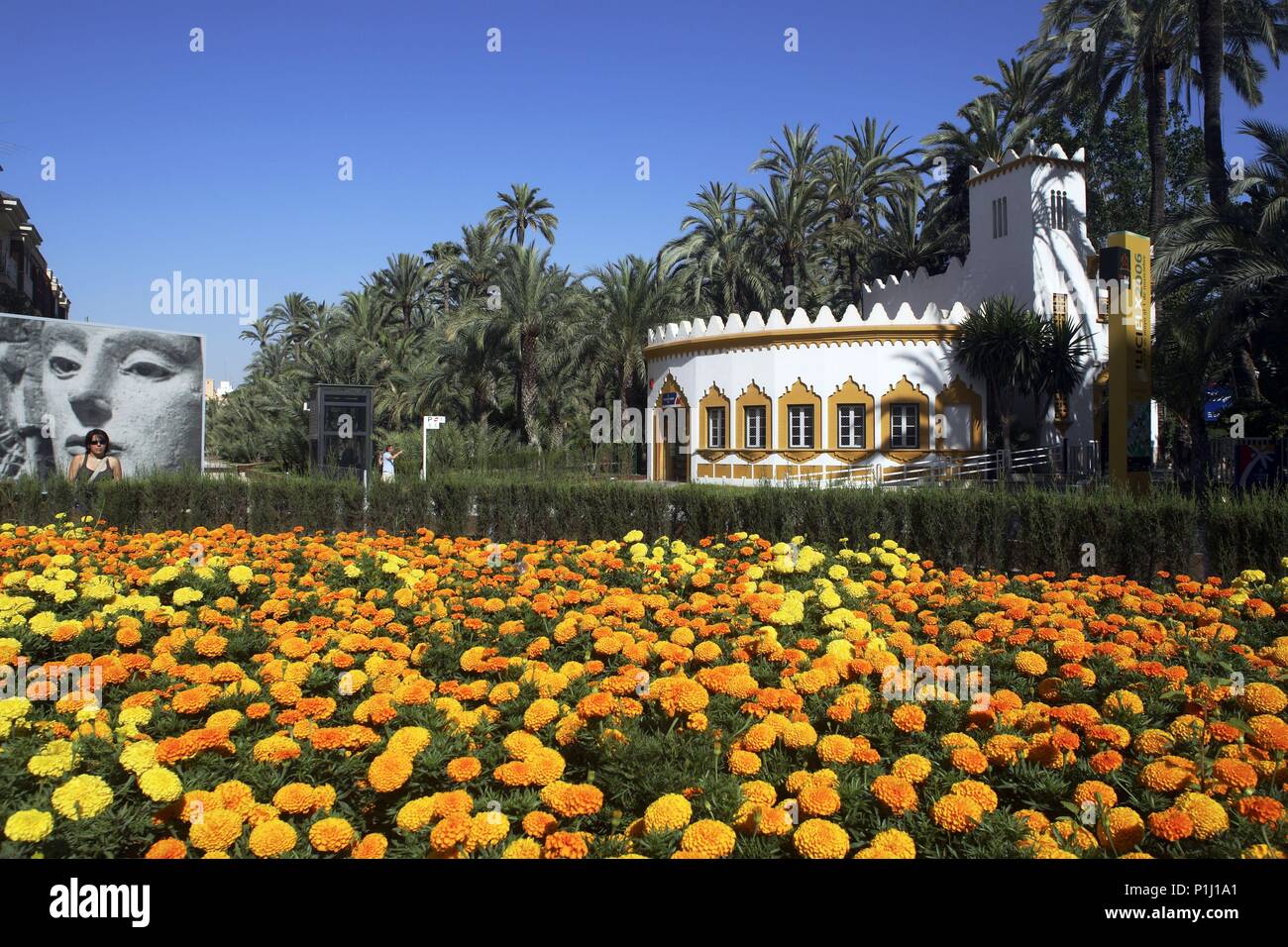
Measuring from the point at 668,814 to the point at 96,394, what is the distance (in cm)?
2283

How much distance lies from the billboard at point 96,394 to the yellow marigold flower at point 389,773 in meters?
18.4

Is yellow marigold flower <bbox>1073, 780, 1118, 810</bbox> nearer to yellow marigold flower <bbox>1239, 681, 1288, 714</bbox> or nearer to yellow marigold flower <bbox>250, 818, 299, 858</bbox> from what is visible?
yellow marigold flower <bbox>1239, 681, 1288, 714</bbox>

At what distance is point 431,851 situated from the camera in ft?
8.31

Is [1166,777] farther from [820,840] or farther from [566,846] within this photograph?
[566,846]

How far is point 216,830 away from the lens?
2543 mm

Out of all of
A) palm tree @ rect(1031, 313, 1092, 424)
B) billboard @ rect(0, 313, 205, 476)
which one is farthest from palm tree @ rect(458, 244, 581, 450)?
palm tree @ rect(1031, 313, 1092, 424)

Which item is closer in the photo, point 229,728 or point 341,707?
point 229,728

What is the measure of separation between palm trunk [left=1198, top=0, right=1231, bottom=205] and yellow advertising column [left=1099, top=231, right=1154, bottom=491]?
806 centimetres

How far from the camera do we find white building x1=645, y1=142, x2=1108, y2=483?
25359mm

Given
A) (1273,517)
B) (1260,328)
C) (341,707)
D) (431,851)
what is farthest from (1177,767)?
(1260,328)

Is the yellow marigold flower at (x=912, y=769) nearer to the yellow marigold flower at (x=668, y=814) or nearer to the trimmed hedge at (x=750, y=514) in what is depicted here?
the yellow marigold flower at (x=668, y=814)

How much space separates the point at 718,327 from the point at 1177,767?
24934 mm

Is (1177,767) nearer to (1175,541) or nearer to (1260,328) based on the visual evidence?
(1175,541)

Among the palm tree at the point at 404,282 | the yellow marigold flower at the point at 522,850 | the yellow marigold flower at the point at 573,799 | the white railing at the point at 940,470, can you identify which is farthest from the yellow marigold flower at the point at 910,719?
the palm tree at the point at 404,282
